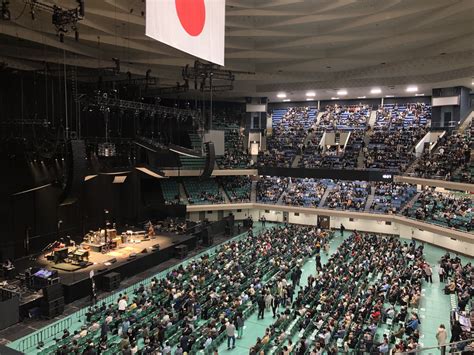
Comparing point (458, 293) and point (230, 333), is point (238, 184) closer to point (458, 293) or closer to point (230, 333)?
point (458, 293)

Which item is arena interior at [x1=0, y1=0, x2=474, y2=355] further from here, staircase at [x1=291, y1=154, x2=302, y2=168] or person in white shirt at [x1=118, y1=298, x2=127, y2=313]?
staircase at [x1=291, y1=154, x2=302, y2=168]

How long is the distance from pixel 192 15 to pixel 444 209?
2662 centimetres

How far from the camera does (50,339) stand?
14016 mm

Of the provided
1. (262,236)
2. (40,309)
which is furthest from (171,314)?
(262,236)

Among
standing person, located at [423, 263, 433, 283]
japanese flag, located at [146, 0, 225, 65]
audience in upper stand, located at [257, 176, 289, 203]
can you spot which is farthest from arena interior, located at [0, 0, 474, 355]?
standing person, located at [423, 263, 433, 283]

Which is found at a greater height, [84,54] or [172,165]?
[84,54]

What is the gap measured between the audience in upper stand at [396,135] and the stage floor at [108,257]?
17628 millimetres

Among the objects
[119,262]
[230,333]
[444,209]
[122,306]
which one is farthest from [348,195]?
[122,306]

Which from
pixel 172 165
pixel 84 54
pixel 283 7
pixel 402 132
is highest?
pixel 283 7

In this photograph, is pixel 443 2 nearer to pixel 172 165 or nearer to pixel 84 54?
pixel 84 54

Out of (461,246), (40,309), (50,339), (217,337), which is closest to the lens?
(217,337)

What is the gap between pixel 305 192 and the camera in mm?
35469

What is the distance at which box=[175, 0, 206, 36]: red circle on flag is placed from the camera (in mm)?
5344

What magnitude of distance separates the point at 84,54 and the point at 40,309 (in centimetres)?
1407
